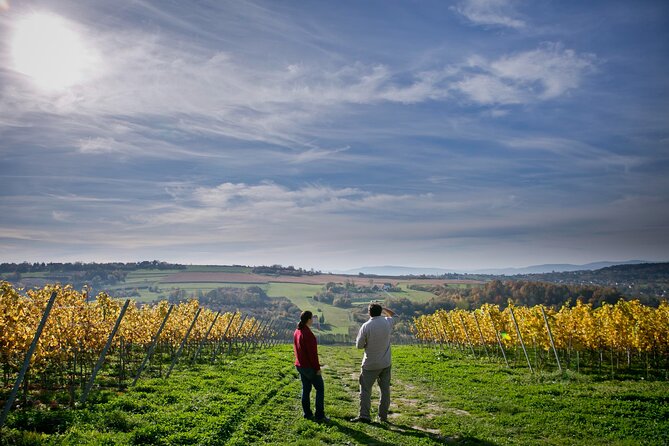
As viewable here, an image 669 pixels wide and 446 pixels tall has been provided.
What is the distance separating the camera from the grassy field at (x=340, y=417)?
8.22m

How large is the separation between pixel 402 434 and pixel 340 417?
208 cm

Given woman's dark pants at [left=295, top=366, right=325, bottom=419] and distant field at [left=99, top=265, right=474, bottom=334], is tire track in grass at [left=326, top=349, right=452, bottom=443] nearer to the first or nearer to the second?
woman's dark pants at [left=295, top=366, right=325, bottom=419]

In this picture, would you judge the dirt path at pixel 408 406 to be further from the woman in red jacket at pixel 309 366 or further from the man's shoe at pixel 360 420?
the woman in red jacket at pixel 309 366

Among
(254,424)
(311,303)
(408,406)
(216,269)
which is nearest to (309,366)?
(254,424)

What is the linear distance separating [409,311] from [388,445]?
362 ft

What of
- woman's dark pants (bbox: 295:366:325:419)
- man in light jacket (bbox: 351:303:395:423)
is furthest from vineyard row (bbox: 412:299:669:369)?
woman's dark pants (bbox: 295:366:325:419)

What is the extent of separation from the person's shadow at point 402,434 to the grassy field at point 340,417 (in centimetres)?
2

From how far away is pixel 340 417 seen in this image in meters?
10.6

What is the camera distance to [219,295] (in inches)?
5492

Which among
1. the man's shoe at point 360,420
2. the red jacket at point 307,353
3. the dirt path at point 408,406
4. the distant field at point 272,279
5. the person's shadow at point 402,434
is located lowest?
the distant field at point 272,279

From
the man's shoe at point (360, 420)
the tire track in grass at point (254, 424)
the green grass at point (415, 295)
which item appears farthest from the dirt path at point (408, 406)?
the green grass at point (415, 295)

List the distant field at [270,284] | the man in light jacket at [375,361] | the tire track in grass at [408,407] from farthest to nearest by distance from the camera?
the distant field at [270,284], the man in light jacket at [375,361], the tire track in grass at [408,407]

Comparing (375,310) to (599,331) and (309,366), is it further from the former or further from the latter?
(599,331)

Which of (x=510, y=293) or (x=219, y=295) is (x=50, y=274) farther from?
(x=510, y=293)
